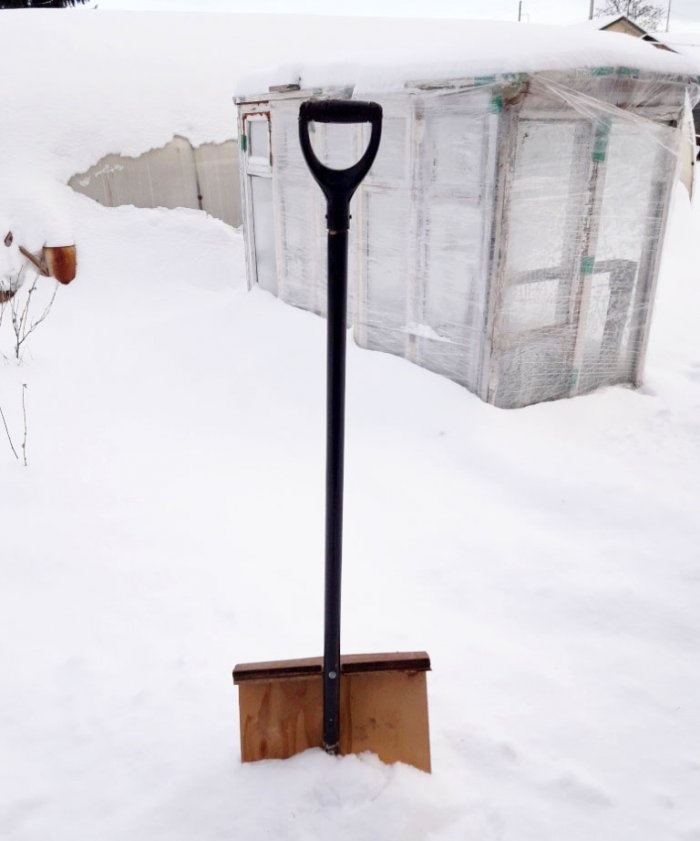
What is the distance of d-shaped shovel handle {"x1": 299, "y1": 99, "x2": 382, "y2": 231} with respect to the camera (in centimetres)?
132

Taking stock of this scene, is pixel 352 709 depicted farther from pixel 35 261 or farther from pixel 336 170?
pixel 35 261

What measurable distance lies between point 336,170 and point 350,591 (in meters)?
1.84

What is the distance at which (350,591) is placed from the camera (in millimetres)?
2742

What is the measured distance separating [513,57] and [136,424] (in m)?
3.07

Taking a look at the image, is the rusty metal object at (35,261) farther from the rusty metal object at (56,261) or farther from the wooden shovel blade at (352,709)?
the wooden shovel blade at (352,709)

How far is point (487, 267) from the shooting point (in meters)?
3.86

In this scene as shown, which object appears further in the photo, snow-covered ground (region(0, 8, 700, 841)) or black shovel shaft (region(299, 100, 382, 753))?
snow-covered ground (region(0, 8, 700, 841))

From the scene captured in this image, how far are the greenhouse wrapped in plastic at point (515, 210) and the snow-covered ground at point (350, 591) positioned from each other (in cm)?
30

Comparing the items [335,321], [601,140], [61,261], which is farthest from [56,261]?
[335,321]

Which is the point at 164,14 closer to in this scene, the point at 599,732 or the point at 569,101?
the point at 569,101

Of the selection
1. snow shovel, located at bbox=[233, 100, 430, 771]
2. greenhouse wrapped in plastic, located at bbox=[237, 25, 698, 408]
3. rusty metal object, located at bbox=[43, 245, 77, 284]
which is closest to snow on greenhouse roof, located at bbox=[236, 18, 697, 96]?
greenhouse wrapped in plastic, located at bbox=[237, 25, 698, 408]

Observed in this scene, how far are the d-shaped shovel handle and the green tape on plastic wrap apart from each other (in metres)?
3.09

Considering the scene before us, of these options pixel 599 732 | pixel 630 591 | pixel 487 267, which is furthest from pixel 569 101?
pixel 599 732

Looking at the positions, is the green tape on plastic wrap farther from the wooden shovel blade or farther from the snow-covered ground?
the wooden shovel blade
